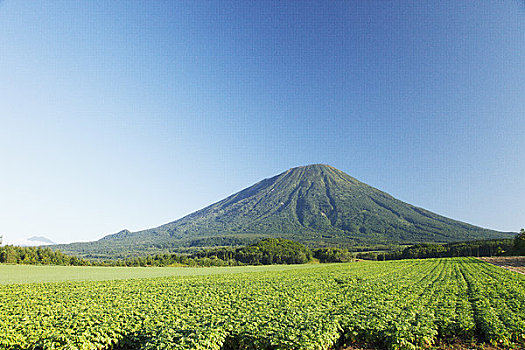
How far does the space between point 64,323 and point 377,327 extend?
38.2 feet

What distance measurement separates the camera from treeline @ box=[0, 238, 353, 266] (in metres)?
64.8

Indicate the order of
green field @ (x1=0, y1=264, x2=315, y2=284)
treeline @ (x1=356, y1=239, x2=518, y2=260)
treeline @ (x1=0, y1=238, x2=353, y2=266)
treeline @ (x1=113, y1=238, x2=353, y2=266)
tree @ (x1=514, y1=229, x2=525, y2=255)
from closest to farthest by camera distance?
1. green field @ (x1=0, y1=264, x2=315, y2=284)
2. treeline @ (x1=0, y1=238, x2=353, y2=266)
3. tree @ (x1=514, y1=229, x2=525, y2=255)
4. treeline @ (x1=113, y1=238, x2=353, y2=266)
5. treeline @ (x1=356, y1=239, x2=518, y2=260)

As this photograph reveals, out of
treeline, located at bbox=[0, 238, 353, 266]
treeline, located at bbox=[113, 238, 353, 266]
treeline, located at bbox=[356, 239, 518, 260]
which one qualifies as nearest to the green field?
treeline, located at bbox=[0, 238, 353, 266]

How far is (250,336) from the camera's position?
967 cm

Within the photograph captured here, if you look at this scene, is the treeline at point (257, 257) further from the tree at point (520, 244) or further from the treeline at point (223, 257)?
the tree at point (520, 244)

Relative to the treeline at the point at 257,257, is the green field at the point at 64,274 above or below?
above

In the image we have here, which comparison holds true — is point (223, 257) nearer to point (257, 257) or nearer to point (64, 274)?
point (257, 257)

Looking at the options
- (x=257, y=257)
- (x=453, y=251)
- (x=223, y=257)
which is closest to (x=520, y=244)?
(x=453, y=251)

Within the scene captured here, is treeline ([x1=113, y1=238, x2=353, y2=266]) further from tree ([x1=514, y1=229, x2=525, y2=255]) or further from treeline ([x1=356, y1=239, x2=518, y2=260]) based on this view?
tree ([x1=514, y1=229, x2=525, y2=255])

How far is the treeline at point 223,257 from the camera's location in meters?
64.8

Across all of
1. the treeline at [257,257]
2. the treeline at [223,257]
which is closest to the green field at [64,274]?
the treeline at [223,257]

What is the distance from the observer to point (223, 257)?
3477 inches

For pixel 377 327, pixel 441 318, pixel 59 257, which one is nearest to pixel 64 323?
pixel 377 327

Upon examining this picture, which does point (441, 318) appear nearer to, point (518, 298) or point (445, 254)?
point (518, 298)
